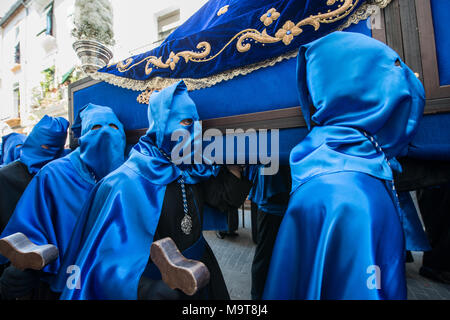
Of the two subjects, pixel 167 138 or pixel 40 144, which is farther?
pixel 40 144

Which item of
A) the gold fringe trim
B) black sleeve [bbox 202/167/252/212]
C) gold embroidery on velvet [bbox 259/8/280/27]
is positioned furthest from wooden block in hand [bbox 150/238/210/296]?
gold embroidery on velvet [bbox 259/8/280/27]

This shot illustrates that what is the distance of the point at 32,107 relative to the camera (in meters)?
8.52

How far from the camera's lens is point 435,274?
2.66 meters

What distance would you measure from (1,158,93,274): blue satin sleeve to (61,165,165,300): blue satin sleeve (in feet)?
2.07

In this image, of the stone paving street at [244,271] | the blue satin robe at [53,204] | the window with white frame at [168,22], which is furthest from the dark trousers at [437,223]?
the window with white frame at [168,22]

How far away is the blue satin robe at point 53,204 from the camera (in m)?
1.54

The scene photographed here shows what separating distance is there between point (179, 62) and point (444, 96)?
1.41m

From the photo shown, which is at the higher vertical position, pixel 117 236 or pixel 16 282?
pixel 117 236

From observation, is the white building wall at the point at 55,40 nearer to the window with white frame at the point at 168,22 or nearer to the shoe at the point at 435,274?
the window with white frame at the point at 168,22

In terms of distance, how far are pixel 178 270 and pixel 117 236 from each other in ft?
1.72

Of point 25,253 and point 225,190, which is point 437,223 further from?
point 25,253

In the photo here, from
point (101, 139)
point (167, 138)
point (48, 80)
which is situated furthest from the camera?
point (48, 80)

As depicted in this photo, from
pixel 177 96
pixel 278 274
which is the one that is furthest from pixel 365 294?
pixel 177 96

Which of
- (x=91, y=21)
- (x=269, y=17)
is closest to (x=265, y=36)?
(x=269, y=17)
